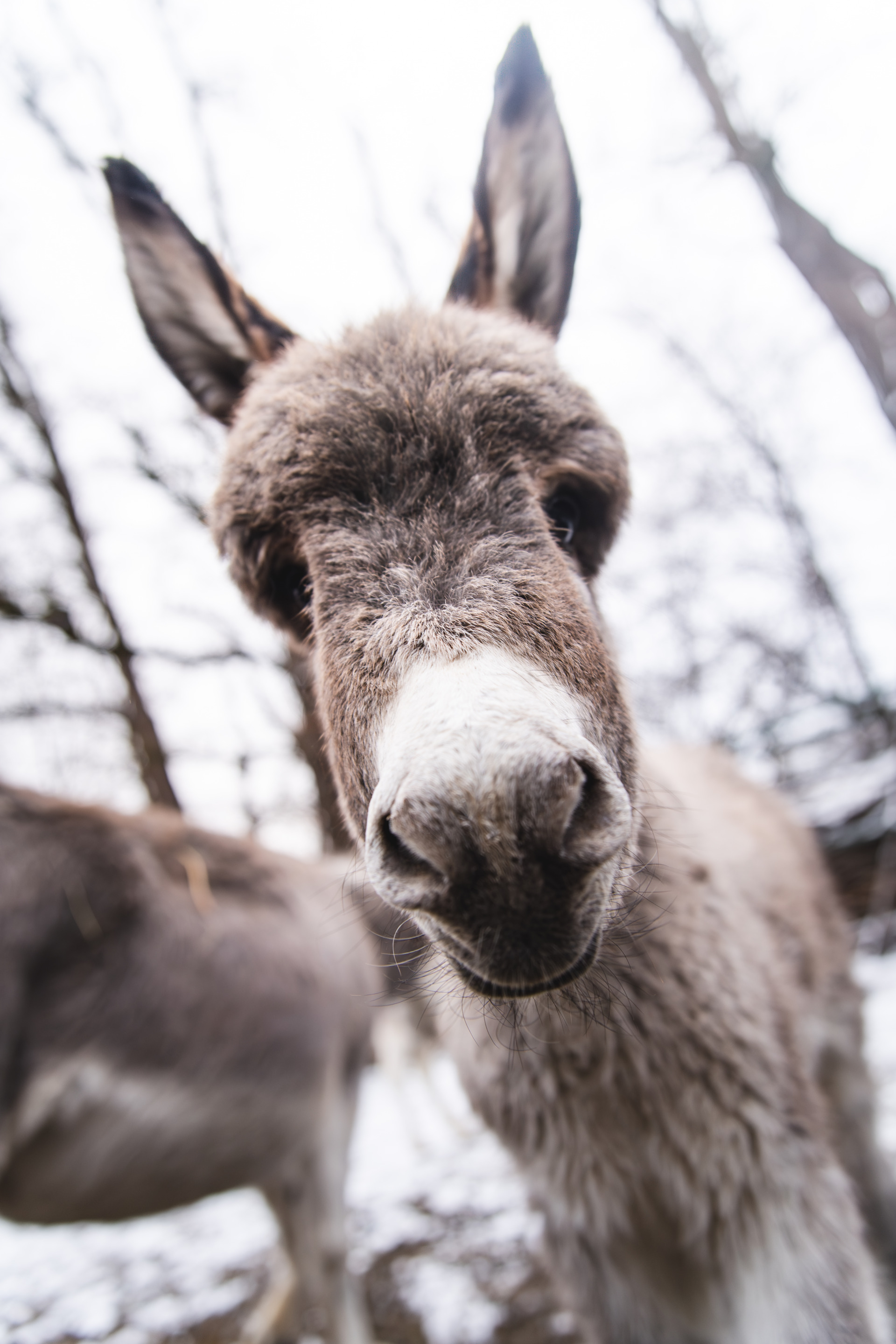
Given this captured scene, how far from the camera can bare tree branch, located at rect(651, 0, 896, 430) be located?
22.2ft

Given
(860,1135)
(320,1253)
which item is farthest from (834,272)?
(320,1253)

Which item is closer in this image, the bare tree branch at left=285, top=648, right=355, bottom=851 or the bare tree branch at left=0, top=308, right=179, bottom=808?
the bare tree branch at left=285, top=648, right=355, bottom=851

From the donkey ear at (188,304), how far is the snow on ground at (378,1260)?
347cm

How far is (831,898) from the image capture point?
12.4 feet

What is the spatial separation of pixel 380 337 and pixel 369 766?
118cm

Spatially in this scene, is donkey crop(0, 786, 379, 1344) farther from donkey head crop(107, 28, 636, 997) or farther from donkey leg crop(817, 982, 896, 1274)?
donkey leg crop(817, 982, 896, 1274)

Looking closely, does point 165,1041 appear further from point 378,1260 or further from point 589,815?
point 589,815

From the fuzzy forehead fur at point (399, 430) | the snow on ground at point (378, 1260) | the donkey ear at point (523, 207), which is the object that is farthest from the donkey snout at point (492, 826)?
the snow on ground at point (378, 1260)

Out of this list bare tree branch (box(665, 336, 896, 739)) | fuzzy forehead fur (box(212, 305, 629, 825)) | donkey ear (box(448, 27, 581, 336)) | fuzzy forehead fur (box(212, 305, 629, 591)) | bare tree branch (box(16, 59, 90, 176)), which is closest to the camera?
fuzzy forehead fur (box(212, 305, 629, 825))

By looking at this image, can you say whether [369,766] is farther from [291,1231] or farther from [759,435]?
[759,435]

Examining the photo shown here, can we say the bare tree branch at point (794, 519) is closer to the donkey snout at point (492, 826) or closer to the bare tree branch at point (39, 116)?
the bare tree branch at point (39, 116)

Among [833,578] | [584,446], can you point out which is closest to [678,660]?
[833,578]

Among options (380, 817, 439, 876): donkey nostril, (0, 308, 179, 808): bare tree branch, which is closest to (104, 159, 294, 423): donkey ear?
(380, 817, 439, 876): donkey nostril

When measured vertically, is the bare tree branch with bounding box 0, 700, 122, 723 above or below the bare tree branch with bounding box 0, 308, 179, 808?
below
